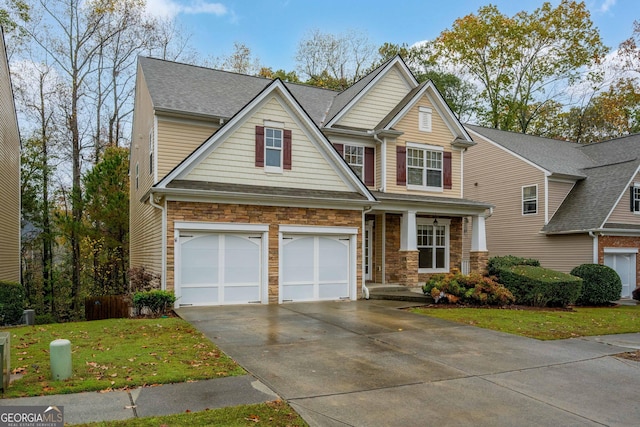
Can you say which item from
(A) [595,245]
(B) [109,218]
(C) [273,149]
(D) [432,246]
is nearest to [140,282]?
(C) [273,149]

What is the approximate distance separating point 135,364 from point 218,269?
640cm

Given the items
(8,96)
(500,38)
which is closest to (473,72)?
(500,38)

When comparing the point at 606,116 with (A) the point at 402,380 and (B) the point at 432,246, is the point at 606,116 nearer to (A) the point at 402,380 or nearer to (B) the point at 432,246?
(B) the point at 432,246

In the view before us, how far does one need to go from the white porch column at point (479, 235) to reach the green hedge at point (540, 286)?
2.51m

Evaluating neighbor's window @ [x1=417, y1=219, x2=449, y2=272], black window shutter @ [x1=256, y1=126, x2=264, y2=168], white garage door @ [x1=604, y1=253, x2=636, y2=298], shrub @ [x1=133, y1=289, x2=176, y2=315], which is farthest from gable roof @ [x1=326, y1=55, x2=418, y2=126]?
white garage door @ [x1=604, y1=253, x2=636, y2=298]

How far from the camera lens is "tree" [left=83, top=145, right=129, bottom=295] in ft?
72.7

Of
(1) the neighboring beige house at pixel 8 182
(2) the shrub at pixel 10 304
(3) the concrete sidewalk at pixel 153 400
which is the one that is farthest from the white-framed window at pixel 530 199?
(1) the neighboring beige house at pixel 8 182

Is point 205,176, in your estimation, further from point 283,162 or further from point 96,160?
point 96,160

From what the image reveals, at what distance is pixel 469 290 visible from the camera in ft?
47.3

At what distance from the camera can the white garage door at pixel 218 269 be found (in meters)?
12.7

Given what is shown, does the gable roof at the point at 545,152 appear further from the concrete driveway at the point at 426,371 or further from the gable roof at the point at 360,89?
the concrete driveway at the point at 426,371

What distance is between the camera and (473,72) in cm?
3647

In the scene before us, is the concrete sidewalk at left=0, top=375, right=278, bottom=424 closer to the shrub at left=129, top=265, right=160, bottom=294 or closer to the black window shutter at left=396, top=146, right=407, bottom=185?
the shrub at left=129, top=265, right=160, bottom=294

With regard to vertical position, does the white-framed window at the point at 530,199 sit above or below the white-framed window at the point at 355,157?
below
